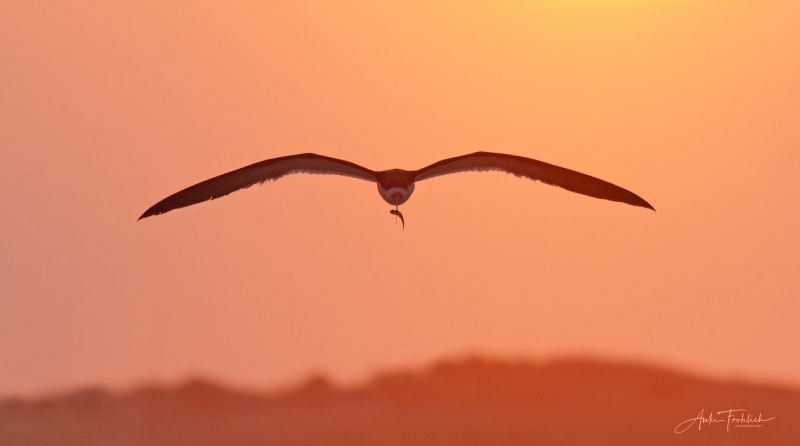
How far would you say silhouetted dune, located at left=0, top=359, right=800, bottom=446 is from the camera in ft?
24.2

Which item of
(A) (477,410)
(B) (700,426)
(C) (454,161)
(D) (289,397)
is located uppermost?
(C) (454,161)

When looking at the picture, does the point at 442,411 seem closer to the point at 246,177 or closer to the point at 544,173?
the point at 544,173

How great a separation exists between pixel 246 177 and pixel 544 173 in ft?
8.20

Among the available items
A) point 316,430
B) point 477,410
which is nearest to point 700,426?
point 477,410

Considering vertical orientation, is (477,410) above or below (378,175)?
below

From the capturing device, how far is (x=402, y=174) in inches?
201

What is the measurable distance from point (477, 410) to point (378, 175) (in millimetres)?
3885

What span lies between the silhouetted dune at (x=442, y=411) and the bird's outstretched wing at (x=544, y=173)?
3.07 metres

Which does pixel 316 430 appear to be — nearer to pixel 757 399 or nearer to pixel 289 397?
pixel 289 397

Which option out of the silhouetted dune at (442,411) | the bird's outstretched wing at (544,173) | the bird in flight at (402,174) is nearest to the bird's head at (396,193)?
the bird in flight at (402,174)

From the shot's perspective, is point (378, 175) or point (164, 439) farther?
point (164, 439)

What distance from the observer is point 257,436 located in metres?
7.54
